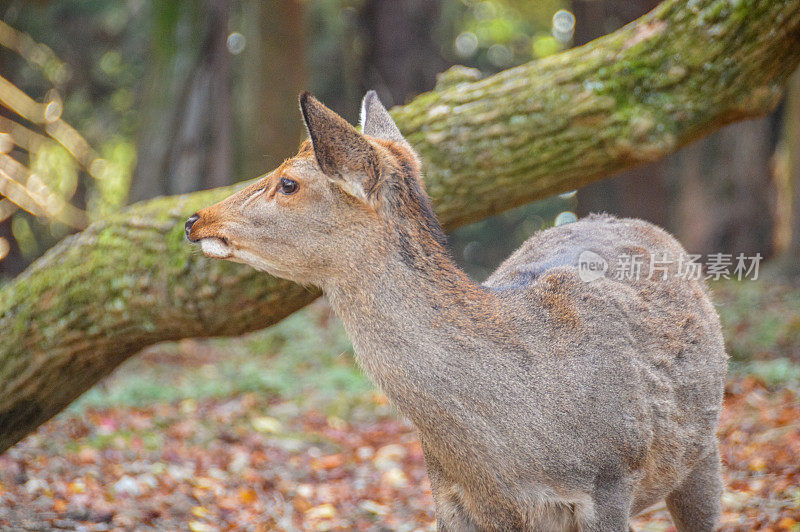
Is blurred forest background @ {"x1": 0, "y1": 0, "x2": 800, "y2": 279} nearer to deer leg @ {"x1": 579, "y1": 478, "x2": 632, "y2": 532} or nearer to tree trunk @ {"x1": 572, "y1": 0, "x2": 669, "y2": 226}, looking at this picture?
tree trunk @ {"x1": 572, "y1": 0, "x2": 669, "y2": 226}

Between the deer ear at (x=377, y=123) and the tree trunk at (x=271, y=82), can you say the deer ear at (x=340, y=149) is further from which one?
the tree trunk at (x=271, y=82)

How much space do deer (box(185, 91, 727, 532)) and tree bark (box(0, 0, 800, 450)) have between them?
1042 mm

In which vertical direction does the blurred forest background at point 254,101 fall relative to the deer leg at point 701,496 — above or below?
above

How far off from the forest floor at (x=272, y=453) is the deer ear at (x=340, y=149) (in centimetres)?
295

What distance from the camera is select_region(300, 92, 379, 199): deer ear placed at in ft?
11.0

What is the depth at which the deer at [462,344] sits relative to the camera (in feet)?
11.5

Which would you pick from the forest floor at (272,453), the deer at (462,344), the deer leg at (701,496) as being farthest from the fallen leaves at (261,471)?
the deer at (462,344)

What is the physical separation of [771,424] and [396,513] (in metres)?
3.26

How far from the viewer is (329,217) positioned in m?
3.66

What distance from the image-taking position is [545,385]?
3613 millimetres

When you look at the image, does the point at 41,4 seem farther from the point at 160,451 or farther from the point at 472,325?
the point at 472,325

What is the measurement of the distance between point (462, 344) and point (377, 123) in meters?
1.35

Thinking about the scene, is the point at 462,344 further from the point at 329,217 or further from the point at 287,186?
the point at 287,186

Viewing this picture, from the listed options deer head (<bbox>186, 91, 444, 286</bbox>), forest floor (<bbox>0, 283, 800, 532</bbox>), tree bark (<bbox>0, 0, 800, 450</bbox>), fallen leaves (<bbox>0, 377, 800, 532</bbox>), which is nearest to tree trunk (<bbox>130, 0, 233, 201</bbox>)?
forest floor (<bbox>0, 283, 800, 532</bbox>)
